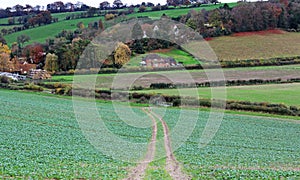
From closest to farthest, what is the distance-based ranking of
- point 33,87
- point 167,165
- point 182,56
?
point 167,165 → point 33,87 → point 182,56

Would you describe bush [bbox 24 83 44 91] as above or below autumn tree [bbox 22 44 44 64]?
below

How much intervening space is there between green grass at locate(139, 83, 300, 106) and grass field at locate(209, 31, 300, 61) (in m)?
20.8

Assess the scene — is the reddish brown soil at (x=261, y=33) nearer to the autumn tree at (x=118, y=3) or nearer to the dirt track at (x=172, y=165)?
the dirt track at (x=172, y=165)

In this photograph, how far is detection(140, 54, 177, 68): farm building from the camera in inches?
2783

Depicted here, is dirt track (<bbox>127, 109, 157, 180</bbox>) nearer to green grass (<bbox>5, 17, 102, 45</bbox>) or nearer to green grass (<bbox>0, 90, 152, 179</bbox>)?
green grass (<bbox>0, 90, 152, 179</bbox>)

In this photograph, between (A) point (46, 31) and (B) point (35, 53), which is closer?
(B) point (35, 53)

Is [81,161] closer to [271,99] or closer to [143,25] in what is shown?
[271,99]

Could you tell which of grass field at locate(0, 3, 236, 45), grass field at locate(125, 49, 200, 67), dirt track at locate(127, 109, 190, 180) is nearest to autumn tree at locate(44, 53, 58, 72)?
grass field at locate(125, 49, 200, 67)

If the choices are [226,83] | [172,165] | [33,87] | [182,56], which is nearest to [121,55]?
[33,87]

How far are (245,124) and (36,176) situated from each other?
27201mm

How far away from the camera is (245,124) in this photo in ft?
134

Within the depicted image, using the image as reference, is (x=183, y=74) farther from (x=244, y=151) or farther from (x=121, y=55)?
(x=244, y=151)

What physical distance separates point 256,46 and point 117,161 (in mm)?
74444

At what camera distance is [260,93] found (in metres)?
57.1
